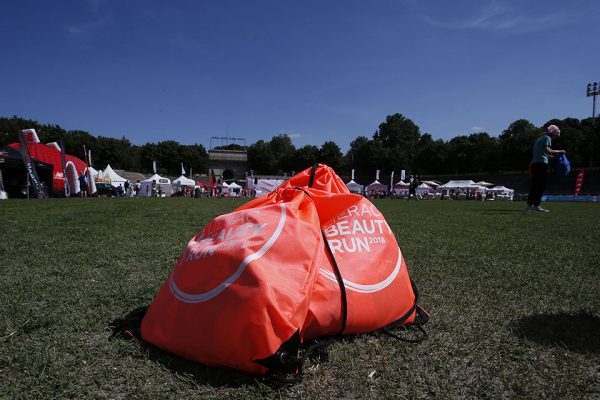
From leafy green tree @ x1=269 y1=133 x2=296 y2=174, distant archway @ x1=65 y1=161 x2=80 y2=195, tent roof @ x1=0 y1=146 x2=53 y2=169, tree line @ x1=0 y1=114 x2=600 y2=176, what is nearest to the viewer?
distant archway @ x1=65 y1=161 x2=80 y2=195

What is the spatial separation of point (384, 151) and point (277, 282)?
89151 mm

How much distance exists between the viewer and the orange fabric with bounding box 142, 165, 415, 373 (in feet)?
5.20

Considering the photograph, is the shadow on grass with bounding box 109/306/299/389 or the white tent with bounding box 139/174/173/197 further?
the white tent with bounding box 139/174/173/197

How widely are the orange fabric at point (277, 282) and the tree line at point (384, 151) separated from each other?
58.1 m

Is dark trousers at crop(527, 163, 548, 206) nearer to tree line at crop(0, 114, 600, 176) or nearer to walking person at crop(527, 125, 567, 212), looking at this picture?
walking person at crop(527, 125, 567, 212)

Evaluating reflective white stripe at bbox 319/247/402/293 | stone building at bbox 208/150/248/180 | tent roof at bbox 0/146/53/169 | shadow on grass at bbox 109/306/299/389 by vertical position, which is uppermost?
stone building at bbox 208/150/248/180

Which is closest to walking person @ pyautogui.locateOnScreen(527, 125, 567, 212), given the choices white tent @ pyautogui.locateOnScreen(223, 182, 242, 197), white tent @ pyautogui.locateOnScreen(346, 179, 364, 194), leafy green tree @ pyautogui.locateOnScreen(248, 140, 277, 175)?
white tent @ pyautogui.locateOnScreen(346, 179, 364, 194)

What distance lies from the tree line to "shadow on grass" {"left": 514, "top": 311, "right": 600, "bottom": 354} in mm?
57482

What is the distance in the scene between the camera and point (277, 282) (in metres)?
1.67

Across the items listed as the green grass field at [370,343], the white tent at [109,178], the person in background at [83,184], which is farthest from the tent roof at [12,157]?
the green grass field at [370,343]

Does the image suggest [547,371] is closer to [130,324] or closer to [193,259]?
[193,259]

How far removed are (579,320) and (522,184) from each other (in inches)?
2577

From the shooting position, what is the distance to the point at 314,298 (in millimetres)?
1814

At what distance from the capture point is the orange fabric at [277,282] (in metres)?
1.58
